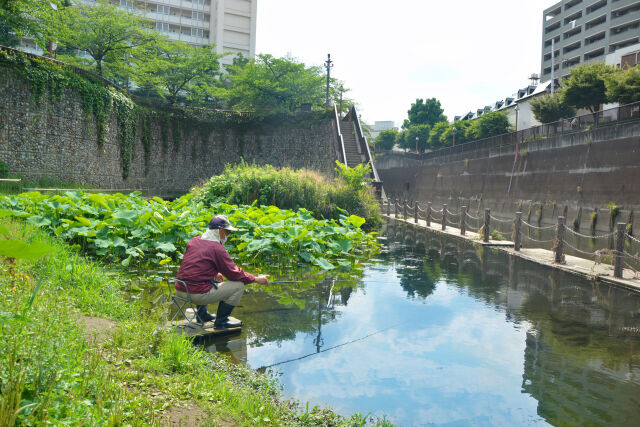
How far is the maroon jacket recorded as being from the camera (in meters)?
4.49

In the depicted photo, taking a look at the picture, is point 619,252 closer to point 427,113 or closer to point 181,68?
point 181,68

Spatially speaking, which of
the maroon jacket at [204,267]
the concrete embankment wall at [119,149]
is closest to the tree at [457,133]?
the concrete embankment wall at [119,149]

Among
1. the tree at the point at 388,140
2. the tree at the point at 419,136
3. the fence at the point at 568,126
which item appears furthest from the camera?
the tree at the point at 388,140

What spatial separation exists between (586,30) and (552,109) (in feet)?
76.4

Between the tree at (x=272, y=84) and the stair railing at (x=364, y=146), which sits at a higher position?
the tree at (x=272, y=84)

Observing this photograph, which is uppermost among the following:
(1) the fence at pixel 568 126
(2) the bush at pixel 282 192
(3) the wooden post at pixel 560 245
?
(1) the fence at pixel 568 126

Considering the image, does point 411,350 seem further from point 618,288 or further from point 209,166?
point 209,166

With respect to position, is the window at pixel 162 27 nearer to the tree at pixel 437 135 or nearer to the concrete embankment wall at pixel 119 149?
the concrete embankment wall at pixel 119 149

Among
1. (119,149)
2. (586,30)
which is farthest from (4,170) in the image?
(586,30)

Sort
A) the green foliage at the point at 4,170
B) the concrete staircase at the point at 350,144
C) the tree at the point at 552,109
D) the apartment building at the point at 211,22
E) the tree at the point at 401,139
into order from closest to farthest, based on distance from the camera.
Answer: the green foliage at the point at 4,170
the concrete staircase at the point at 350,144
the tree at the point at 552,109
the apartment building at the point at 211,22
the tree at the point at 401,139

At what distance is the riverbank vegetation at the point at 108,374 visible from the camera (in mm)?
2115

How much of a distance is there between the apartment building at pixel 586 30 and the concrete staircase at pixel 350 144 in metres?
20.5

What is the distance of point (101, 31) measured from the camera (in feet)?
80.3

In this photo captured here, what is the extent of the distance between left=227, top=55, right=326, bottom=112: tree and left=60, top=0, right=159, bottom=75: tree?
817cm
